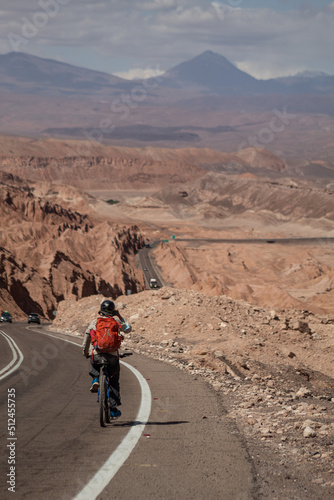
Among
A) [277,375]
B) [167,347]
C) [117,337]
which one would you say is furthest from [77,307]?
[117,337]

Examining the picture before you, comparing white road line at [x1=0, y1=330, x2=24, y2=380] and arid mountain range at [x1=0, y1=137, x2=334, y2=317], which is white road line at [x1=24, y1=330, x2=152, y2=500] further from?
arid mountain range at [x1=0, y1=137, x2=334, y2=317]

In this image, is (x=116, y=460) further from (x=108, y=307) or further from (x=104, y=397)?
(x=108, y=307)

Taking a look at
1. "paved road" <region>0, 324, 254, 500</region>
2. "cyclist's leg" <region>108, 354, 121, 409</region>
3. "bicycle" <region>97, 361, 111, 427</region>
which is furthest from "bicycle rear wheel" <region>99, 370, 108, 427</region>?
"cyclist's leg" <region>108, 354, 121, 409</region>

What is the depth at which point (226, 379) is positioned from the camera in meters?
13.3

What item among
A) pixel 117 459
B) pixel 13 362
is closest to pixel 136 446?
pixel 117 459

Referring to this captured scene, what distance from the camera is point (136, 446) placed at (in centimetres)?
725

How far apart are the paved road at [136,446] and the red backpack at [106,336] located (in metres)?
Answer: 1.08

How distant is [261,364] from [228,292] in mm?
49178

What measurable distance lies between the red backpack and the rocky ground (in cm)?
214

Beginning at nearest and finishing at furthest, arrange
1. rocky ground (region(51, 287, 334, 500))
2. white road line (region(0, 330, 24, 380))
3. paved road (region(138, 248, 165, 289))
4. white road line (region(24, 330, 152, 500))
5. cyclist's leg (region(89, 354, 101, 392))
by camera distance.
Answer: white road line (region(24, 330, 152, 500)) < rocky ground (region(51, 287, 334, 500)) < cyclist's leg (region(89, 354, 101, 392)) < white road line (region(0, 330, 24, 380)) < paved road (region(138, 248, 165, 289))

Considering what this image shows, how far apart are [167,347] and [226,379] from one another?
234 inches

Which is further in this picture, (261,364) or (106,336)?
(261,364)

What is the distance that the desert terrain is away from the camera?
29.3 ft

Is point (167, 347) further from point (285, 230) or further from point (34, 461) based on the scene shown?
point (285, 230)
